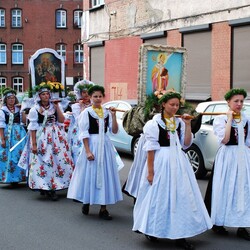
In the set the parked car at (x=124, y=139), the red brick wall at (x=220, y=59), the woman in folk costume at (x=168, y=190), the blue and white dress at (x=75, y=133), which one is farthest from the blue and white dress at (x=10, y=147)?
the red brick wall at (x=220, y=59)

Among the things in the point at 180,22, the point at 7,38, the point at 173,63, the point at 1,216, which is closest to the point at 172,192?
the point at 173,63

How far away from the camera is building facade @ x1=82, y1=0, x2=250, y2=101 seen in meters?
17.6

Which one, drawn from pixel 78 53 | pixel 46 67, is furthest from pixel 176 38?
pixel 78 53

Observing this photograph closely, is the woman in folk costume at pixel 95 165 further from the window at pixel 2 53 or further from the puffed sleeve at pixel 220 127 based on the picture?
the window at pixel 2 53

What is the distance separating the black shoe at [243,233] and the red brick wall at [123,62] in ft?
52.0

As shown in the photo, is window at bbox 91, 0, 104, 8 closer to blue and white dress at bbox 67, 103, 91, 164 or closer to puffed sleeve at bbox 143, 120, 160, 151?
blue and white dress at bbox 67, 103, 91, 164

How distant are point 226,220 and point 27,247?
2.35 m

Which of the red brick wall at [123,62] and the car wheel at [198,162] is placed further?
the red brick wall at [123,62]

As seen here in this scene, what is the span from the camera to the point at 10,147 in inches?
411

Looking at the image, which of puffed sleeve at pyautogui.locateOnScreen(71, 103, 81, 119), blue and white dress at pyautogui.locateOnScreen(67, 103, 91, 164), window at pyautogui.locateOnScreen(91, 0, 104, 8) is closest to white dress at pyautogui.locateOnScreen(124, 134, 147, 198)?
blue and white dress at pyautogui.locateOnScreen(67, 103, 91, 164)

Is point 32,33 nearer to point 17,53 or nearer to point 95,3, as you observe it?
point 17,53

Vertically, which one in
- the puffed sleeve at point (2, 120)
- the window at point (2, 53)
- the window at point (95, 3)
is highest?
the window at point (95, 3)

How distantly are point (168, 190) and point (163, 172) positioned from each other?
21cm

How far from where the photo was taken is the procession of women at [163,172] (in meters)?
6.09
